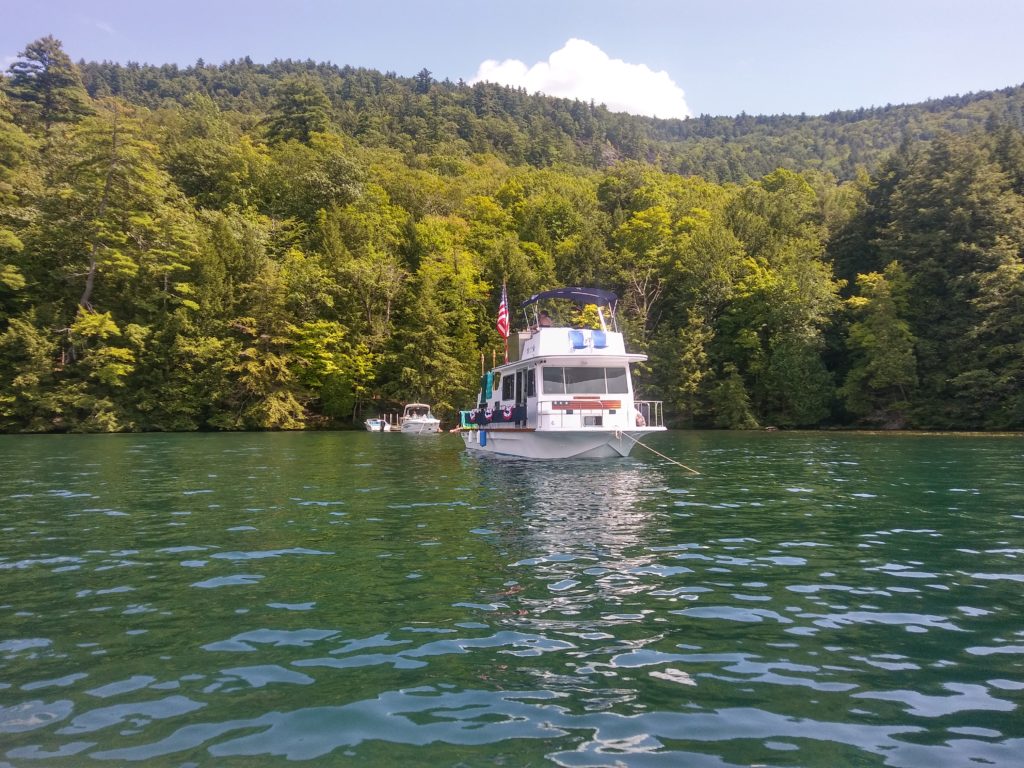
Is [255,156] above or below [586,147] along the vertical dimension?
below

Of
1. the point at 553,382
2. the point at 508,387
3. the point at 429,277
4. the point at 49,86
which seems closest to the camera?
the point at 553,382

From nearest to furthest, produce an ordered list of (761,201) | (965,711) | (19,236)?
1. (965,711)
2. (19,236)
3. (761,201)

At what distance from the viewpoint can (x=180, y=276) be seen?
57.8m

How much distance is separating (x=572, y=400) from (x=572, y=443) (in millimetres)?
1437

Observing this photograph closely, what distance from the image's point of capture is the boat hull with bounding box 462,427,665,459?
941 inches

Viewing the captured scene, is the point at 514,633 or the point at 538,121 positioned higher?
the point at 538,121

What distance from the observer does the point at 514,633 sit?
21.4 ft

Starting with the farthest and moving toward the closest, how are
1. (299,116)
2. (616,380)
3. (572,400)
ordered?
1. (299,116)
2. (616,380)
3. (572,400)

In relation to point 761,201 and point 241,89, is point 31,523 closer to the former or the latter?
point 761,201

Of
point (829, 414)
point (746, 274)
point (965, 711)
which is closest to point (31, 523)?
point (965, 711)

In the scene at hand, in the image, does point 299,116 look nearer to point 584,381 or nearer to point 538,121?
point 538,121

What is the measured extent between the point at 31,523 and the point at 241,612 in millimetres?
7558

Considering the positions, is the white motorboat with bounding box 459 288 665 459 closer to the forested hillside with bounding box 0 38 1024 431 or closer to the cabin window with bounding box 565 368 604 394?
the cabin window with bounding box 565 368 604 394

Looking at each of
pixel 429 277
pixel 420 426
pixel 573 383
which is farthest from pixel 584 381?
pixel 429 277
